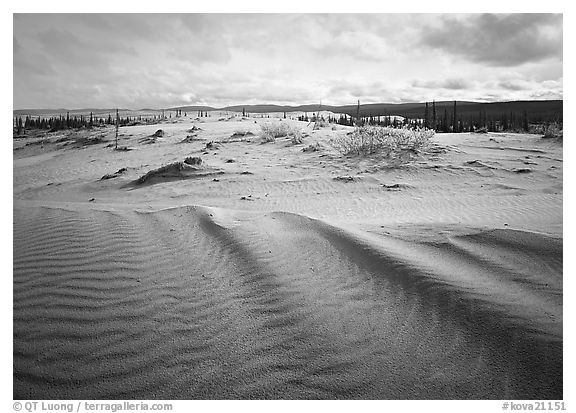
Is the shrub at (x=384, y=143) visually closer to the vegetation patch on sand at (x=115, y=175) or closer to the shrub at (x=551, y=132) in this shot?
the shrub at (x=551, y=132)

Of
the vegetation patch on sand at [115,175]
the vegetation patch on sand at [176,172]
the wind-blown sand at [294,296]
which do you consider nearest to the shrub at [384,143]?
the wind-blown sand at [294,296]

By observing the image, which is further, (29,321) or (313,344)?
(29,321)

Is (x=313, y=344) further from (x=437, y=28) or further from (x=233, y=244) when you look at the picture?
Result: (x=437, y=28)

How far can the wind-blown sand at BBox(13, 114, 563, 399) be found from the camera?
1721 millimetres

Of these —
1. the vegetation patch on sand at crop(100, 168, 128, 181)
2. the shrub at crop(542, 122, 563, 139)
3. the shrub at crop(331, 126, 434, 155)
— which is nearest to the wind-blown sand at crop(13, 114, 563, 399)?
the vegetation patch on sand at crop(100, 168, 128, 181)

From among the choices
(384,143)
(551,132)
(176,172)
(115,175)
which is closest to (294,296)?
(176,172)

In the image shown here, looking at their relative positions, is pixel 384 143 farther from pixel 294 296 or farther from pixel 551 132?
pixel 294 296

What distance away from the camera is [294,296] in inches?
87.8

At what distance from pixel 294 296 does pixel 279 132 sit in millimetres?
Result: 6674

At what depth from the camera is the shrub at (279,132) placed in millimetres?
7867

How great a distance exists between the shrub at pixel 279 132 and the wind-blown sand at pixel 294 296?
3.61 metres
